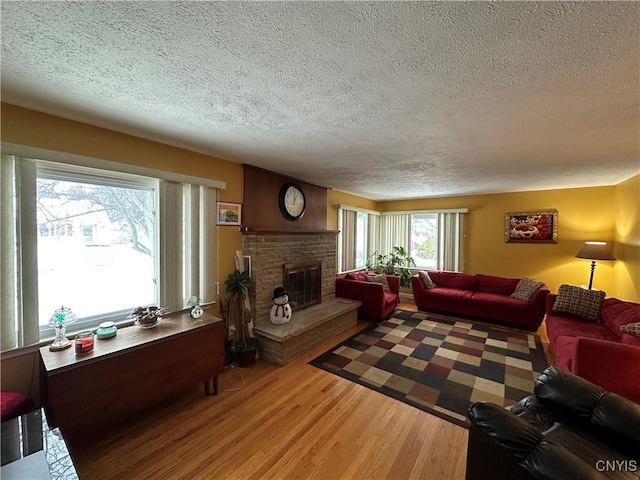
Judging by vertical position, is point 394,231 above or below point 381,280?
above

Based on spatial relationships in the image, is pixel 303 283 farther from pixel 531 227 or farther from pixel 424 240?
pixel 531 227

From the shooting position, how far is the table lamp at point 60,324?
1.78m

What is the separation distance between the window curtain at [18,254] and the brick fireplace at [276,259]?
179 centimetres

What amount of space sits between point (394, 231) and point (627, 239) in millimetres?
3649

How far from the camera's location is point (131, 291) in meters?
2.41

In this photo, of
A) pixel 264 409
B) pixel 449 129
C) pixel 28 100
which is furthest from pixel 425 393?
pixel 28 100

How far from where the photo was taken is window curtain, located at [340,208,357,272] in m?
5.15

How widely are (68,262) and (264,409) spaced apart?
6.56 ft

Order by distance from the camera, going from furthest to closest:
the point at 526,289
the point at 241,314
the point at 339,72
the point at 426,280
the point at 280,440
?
1. the point at 426,280
2. the point at 526,289
3. the point at 241,314
4. the point at 280,440
5. the point at 339,72

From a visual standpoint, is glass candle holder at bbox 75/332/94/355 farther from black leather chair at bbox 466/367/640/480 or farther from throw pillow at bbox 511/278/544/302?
throw pillow at bbox 511/278/544/302

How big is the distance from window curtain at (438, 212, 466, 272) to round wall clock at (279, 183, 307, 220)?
3.23 meters

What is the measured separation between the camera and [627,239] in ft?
12.2

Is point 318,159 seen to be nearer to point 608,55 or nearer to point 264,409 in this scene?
point 608,55

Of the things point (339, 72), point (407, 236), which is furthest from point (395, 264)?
point (339, 72)
